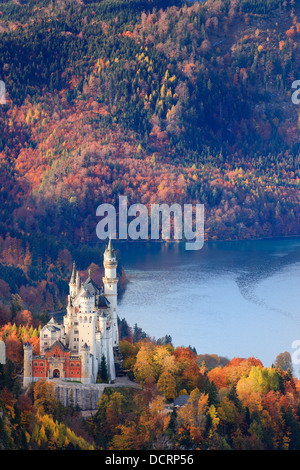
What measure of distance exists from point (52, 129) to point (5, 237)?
69.2 metres

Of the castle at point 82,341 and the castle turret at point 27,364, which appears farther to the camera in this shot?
the castle at point 82,341

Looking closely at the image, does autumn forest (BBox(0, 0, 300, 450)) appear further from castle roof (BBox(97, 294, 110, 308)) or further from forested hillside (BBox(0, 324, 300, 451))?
castle roof (BBox(97, 294, 110, 308))

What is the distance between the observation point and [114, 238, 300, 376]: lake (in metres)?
83.4

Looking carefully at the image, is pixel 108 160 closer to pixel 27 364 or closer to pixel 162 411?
pixel 27 364

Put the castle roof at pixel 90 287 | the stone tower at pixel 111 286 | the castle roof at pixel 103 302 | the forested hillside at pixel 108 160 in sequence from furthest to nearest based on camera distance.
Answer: the forested hillside at pixel 108 160 < the stone tower at pixel 111 286 < the castle roof at pixel 103 302 < the castle roof at pixel 90 287

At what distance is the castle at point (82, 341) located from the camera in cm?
5947

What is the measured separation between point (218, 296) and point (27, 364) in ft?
155

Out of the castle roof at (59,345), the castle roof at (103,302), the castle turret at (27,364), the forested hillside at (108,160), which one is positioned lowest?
the castle turret at (27,364)

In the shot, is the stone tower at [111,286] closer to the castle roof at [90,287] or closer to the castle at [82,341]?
the castle at [82,341]

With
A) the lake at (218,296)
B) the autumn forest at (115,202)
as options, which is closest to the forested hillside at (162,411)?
the autumn forest at (115,202)

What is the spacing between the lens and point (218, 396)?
60.3 meters

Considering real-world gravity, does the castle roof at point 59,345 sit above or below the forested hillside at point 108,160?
below

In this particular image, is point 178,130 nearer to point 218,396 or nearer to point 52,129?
point 52,129

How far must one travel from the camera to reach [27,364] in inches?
2335
